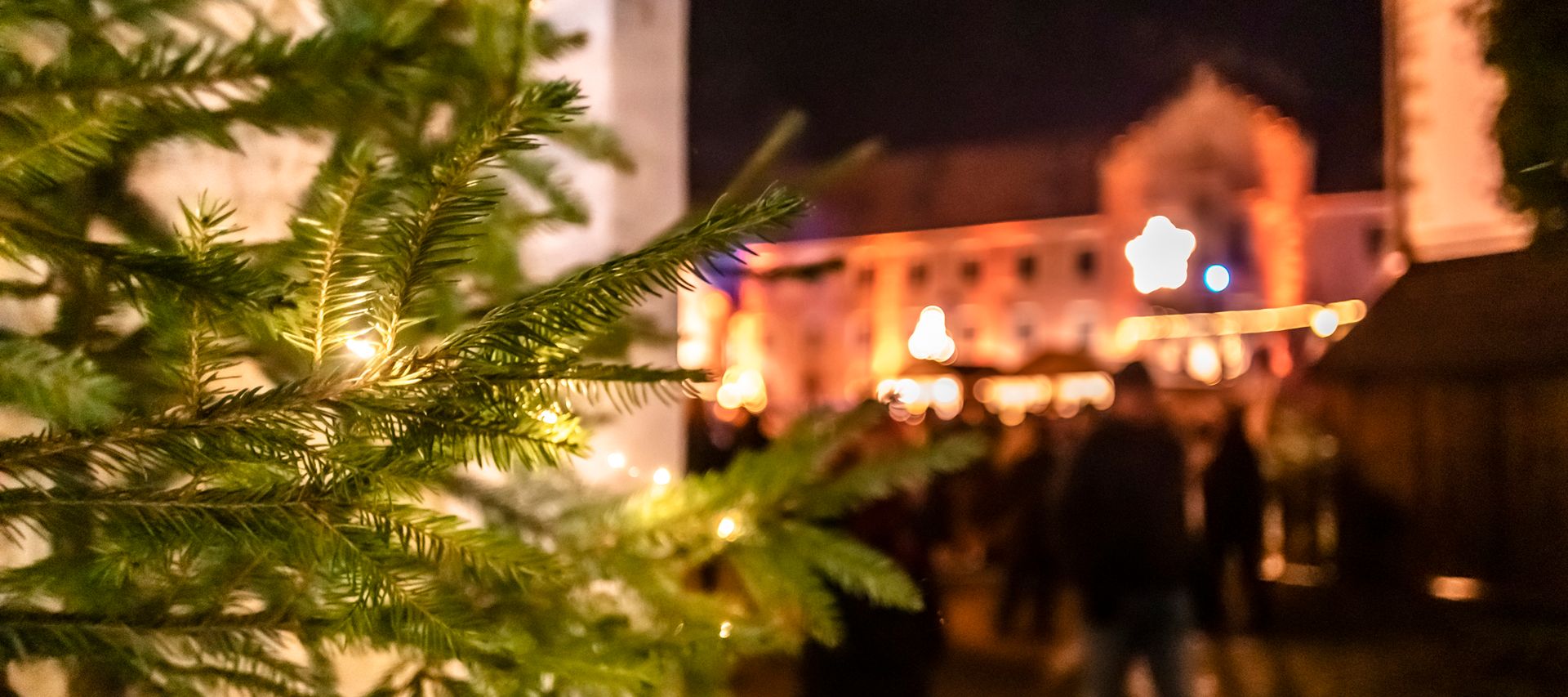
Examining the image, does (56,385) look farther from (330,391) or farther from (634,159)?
(634,159)

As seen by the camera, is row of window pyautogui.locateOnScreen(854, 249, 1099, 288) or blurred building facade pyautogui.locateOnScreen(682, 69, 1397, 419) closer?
blurred building facade pyautogui.locateOnScreen(682, 69, 1397, 419)

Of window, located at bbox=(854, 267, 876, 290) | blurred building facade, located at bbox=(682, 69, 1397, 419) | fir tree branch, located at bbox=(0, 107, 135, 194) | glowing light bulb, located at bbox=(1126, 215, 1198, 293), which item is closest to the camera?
fir tree branch, located at bbox=(0, 107, 135, 194)

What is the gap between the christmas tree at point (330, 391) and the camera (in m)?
0.52

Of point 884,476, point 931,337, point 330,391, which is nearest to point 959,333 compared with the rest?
point 931,337

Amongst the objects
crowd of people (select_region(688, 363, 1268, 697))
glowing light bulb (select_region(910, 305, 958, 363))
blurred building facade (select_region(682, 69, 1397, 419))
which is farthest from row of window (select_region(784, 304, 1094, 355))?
crowd of people (select_region(688, 363, 1268, 697))

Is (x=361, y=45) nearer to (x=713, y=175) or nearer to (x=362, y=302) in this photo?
(x=362, y=302)

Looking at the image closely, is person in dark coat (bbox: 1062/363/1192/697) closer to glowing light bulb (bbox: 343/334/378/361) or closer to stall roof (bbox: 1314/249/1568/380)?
stall roof (bbox: 1314/249/1568/380)

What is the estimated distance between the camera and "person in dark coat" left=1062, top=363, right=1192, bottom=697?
2.55m

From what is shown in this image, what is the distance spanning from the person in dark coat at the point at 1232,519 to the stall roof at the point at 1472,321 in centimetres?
218

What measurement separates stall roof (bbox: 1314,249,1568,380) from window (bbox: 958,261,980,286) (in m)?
13.7

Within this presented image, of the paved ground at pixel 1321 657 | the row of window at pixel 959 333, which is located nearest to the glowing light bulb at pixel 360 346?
the paved ground at pixel 1321 657

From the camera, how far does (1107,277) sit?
14461 millimetres

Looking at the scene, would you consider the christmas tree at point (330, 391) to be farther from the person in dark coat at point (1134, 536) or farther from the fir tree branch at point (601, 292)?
the person in dark coat at point (1134, 536)

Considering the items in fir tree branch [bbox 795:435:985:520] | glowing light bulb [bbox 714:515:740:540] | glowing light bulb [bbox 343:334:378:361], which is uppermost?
glowing light bulb [bbox 343:334:378:361]
